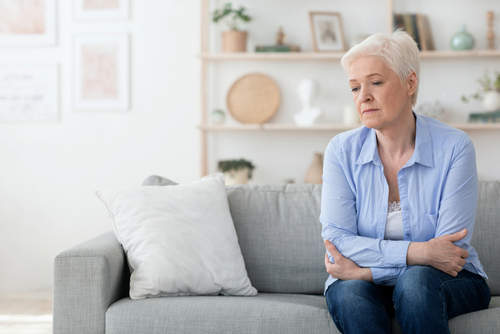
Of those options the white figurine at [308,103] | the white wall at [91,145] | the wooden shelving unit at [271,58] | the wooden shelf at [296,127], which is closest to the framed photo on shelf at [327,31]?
the wooden shelving unit at [271,58]

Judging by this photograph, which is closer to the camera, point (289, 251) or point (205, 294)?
point (205, 294)

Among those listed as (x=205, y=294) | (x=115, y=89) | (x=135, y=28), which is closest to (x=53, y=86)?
(x=115, y=89)

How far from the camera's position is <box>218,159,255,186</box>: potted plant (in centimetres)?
293

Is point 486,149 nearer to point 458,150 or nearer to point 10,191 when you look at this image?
point 458,150

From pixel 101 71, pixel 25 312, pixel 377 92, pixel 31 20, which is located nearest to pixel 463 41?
pixel 377 92

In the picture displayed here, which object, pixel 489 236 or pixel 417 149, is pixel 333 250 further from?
pixel 489 236

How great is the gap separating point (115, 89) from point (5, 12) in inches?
35.2

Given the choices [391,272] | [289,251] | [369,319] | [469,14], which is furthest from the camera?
[469,14]

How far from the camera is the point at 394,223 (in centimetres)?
143

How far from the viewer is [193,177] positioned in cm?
320

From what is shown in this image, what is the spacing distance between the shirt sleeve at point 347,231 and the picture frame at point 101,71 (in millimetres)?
2036

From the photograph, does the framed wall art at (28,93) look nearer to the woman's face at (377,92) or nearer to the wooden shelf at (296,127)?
the wooden shelf at (296,127)

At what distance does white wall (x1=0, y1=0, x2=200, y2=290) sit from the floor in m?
0.19

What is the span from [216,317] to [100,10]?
2.47 metres
